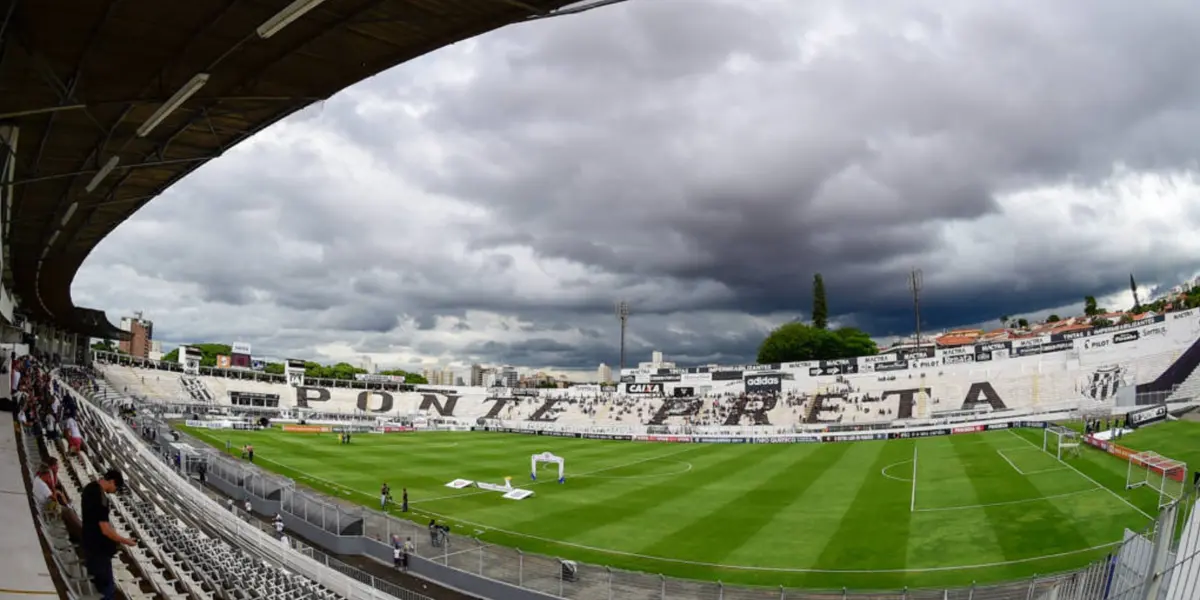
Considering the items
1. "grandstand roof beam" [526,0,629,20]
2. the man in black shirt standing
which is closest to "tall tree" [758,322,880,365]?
"grandstand roof beam" [526,0,629,20]

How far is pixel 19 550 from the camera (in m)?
5.85

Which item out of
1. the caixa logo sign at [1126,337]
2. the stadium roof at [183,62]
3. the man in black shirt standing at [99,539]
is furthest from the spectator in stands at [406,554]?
the caixa logo sign at [1126,337]

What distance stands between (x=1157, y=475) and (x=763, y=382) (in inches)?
2157

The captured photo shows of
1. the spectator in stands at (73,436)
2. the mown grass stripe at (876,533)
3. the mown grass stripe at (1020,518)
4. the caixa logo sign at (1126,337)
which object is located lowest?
the mown grass stripe at (876,533)

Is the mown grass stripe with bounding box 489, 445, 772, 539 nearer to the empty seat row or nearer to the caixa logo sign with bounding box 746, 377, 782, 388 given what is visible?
the empty seat row

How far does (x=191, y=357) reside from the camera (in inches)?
3290

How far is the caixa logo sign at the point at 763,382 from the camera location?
7944 cm

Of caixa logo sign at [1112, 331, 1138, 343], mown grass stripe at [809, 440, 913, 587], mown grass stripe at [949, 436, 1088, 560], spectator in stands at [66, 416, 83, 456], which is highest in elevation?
→ caixa logo sign at [1112, 331, 1138, 343]

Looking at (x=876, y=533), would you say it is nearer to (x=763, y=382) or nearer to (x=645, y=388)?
(x=763, y=382)

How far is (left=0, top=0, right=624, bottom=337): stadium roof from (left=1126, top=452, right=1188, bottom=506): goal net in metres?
28.2

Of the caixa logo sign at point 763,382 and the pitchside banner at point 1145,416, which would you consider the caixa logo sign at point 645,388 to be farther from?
the pitchside banner at point 1145,416

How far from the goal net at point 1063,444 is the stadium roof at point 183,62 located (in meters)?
36.7

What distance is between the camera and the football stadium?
369 inches

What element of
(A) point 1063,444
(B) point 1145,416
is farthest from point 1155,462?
(B) point 1145,416
